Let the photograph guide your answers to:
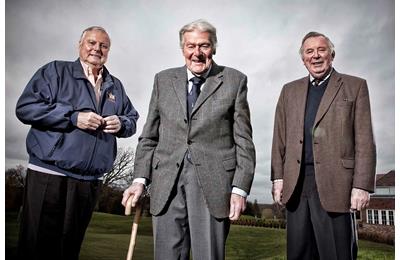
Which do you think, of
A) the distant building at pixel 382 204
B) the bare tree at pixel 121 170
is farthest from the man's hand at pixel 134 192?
the distant building at pixel 382 204

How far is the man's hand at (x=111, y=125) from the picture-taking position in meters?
3.38

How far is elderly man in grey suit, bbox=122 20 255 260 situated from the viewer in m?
2.94

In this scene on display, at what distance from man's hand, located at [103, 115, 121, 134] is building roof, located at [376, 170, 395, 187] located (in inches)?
66.6

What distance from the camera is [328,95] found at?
10.5ft

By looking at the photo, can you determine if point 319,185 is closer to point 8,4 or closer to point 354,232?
point 354,232

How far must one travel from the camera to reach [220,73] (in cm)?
316

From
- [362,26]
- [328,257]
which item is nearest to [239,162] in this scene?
[328,257]

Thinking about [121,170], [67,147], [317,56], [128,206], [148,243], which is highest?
[317,56]

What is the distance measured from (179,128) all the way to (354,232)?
4.03 ft

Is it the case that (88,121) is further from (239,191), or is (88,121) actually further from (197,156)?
(239,191)

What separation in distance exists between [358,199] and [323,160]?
303 mm

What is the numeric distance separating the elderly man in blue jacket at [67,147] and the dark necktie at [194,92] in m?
0.48

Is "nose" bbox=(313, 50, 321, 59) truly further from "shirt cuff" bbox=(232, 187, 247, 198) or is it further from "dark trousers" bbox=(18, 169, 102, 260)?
"dark trousers" bbox=(18, 169, 102, 260)

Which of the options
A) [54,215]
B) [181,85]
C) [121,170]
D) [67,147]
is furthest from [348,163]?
[54,215]
